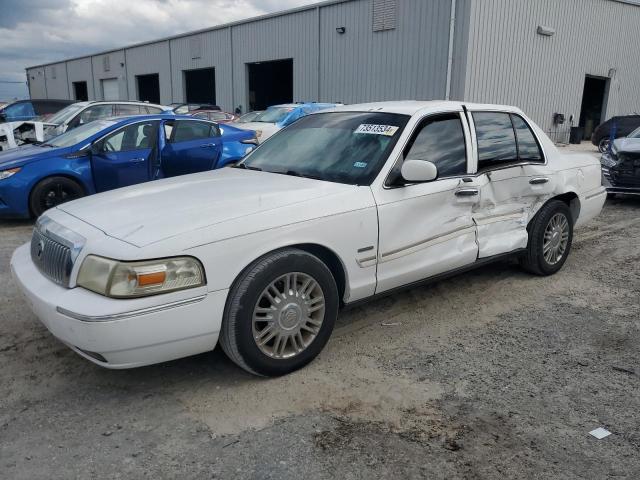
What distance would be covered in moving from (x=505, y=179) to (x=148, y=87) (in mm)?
35616

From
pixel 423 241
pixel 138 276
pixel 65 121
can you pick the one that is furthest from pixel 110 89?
pixel 138 276

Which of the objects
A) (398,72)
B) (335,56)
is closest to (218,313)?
→ (398,72)

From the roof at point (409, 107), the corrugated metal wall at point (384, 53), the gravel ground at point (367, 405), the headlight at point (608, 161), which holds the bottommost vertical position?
the gravel ground at point (367, 405)

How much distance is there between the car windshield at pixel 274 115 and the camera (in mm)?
13952

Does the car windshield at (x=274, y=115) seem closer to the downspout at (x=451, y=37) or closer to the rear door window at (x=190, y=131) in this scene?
the rear door window at (x=190, y=131)

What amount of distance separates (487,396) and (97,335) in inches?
84.6

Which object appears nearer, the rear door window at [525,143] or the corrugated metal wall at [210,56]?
the rear door window at [525,143]

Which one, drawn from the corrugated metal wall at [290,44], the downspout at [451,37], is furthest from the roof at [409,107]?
the corrugated metal wall at [290,44]

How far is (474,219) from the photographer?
4301mm

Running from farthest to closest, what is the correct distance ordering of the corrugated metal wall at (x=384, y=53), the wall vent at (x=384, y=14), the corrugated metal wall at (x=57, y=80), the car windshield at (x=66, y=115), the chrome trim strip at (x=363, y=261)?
the corrugated metal wall at (x=57, y=80), the wall vent at (x=384, y=14), the corrugated metal wall at (x=384, y=53), the car windshield at (x=66, y=115), the chrome trim strip at (x=363, y=261)

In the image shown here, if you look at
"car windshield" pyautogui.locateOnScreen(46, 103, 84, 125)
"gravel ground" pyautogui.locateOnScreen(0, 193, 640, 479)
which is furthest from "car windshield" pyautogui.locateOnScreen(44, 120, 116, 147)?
"gravel ground" pyautogui.locateOnScreen(0, 193, 640, 479)

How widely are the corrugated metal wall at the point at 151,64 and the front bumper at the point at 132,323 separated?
1206 inches

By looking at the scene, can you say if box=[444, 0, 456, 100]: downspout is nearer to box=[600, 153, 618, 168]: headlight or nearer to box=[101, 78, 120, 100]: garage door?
box=[600, 153, 618, 168]: headlight

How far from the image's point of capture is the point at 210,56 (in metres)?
27.5
